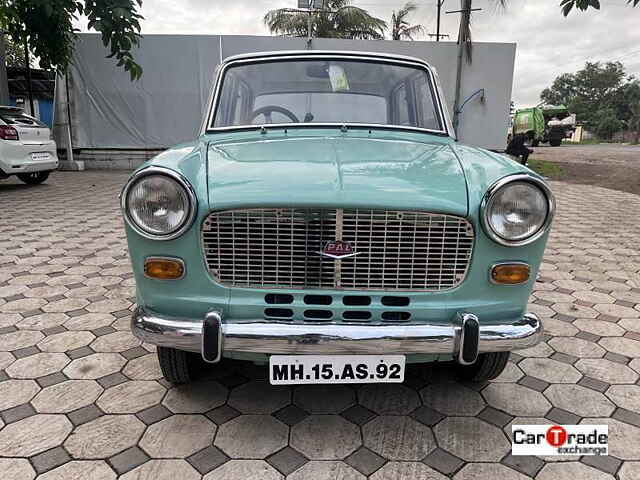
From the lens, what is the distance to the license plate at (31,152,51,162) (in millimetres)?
8609

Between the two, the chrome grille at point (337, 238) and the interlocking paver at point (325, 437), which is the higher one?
→ the chrome grille at point (337, 238)

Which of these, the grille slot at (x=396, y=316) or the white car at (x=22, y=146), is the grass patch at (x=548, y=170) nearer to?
the white car at (x=22, y=146)

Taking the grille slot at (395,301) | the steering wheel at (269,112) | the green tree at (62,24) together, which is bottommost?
the grille slot at (395,301)

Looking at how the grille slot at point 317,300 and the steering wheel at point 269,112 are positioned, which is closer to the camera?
the grille slot at point 317,300

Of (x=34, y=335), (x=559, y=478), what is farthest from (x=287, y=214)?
(x=34, y=335)

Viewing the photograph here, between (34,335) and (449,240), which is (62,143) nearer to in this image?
(34,335)

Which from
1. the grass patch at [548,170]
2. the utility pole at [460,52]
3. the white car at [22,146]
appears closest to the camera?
the white car at [22,146]

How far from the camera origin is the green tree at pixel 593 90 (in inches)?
2207

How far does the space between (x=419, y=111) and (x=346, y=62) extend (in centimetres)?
57

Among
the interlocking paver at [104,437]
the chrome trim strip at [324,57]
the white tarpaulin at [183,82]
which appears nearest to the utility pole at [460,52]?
the white tarpaulin at [183,82]

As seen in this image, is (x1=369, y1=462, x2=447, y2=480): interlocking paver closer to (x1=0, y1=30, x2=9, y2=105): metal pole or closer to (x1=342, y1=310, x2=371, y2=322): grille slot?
(x1=342, y1=310, x2=371, y2=322): grille slot

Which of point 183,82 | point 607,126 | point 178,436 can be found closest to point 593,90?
point 607,126

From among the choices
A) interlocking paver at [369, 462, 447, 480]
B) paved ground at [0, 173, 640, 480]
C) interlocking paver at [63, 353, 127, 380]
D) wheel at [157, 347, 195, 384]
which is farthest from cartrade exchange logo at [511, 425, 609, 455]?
interlocking paver at [63, 353, 127, 380]

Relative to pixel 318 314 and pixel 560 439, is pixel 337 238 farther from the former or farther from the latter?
pixel 560 439
